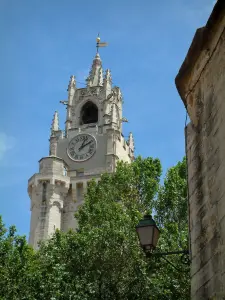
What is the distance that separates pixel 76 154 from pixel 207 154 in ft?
134

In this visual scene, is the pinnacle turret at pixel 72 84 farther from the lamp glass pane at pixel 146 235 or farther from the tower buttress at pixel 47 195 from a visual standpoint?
the lamp glass pane at pixel 146 235

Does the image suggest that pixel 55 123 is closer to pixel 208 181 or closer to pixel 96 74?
pixel 96 74

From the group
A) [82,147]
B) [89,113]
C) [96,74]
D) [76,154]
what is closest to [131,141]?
[89,113]

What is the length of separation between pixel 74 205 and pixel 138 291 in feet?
90.8

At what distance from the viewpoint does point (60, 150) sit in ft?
163

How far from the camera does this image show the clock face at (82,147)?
4853 centimetres

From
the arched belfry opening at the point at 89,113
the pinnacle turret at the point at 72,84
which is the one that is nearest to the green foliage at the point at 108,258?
the arched belfry opening at the point at 89,113

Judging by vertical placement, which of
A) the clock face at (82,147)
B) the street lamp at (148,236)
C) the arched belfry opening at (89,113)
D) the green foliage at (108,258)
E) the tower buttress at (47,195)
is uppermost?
the arched belfry opening at (89,113)

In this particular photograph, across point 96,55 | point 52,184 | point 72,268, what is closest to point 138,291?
point 72,268

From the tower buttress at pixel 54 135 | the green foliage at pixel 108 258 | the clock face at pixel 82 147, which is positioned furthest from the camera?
the tower buttress at pixel 54 135

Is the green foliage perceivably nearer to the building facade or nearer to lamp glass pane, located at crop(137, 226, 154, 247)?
lamp glass pane, located at crop(137, 226, 154, 247)

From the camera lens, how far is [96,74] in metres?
57.2

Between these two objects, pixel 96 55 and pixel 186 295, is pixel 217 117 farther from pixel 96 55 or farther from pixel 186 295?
pixel 96 55

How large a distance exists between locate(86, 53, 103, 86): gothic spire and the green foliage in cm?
2996
